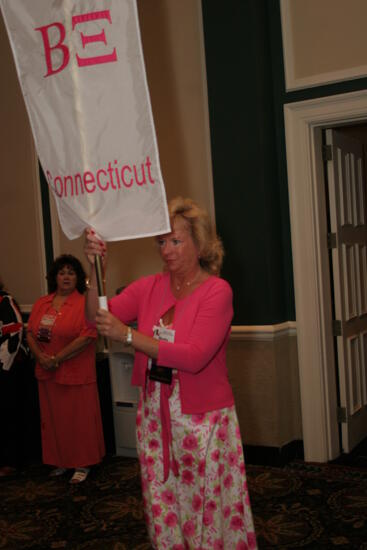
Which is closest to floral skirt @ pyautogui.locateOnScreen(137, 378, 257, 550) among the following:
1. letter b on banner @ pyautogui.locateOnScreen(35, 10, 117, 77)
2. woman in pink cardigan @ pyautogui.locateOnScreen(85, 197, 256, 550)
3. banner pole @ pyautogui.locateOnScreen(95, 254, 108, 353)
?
woman in pink cardigan @ pyautogui.locateOnScreen(85, 197, 256, 550)

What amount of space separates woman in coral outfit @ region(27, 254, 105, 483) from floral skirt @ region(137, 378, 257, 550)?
6.34 ft

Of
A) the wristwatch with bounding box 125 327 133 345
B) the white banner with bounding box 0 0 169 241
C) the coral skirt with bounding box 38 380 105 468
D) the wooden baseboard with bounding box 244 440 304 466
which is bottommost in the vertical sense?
the wooden baseboard with bounding box 244 440 304 466

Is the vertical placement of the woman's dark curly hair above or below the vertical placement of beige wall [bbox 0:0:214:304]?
below

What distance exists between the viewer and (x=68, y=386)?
14.0ft

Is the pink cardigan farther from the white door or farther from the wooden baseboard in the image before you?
the white door

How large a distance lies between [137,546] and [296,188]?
7.88 ft

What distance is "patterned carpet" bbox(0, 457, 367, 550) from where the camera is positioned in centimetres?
312

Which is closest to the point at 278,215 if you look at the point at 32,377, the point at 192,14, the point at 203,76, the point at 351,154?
the point at 351,154

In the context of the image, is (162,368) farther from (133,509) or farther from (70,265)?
(70,265)

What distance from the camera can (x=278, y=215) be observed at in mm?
4305

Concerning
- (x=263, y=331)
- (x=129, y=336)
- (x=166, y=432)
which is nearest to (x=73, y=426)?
(x=263, y=331)

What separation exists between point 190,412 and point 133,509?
1.57 m

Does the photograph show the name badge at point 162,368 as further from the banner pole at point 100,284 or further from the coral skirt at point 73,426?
the coral skirt at point 73,426

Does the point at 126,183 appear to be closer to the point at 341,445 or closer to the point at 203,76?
the point at 203,76
